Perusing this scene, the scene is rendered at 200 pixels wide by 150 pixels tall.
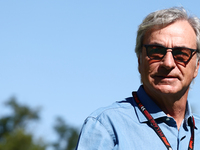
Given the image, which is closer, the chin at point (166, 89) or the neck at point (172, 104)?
the chin at point (166, 89)

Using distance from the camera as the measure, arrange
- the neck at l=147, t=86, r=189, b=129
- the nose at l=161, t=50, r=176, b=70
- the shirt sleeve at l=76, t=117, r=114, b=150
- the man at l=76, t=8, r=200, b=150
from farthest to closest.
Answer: the neck at l=147, t=86, r=189, b=129, the nose at l=161, t=50, r=176, b=70, the man at l=76, t=8, r=200, b=150, the shirt sleeve at l=76, t=117, r=114, b=150

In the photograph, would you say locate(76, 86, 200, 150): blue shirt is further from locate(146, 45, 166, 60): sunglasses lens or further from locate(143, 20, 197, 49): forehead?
locate(143, 20, 197, 49): forehead

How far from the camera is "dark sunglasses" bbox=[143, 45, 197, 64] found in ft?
12.7

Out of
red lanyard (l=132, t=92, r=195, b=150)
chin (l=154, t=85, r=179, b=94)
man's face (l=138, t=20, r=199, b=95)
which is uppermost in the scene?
man's face (l=138, t=20, r=199, b=95)

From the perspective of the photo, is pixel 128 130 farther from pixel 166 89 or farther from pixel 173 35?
pixel 173 35

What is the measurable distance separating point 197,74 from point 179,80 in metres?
0.50

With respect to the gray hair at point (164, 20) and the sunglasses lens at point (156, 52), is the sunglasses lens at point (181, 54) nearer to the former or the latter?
the sunglasses lens at point (156, 52)

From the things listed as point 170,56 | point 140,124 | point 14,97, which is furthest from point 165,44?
point 14,97

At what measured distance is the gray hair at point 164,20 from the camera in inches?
156

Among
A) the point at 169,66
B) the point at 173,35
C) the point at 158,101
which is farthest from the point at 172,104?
the point at 173,35

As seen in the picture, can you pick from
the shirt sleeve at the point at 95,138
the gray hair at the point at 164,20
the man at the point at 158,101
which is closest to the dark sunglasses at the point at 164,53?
the man at the point at 158,101

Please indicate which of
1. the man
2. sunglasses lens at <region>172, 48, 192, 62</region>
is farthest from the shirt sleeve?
sunglasses lens at <region>172, 48, 192, 62</region>

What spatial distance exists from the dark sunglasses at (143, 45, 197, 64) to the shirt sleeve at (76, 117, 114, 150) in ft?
2.78

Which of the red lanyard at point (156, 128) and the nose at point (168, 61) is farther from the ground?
the nose at point (168, 61)
